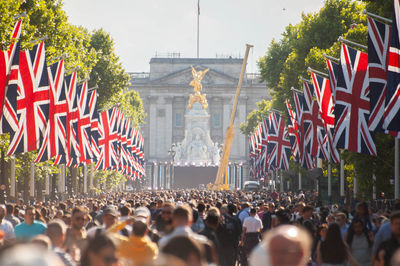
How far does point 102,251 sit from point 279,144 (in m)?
43.2

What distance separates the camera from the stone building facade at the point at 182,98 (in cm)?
14750

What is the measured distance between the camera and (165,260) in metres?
4.68

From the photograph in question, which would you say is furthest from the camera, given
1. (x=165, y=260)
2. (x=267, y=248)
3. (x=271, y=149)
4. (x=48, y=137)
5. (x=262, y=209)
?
(x=271, y=149)

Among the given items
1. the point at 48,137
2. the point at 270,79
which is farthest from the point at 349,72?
the point at 270,79

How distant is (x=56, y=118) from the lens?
31.9 metres

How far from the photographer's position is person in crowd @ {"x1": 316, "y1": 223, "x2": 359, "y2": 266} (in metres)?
11.6

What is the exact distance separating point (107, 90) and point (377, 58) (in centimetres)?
4250

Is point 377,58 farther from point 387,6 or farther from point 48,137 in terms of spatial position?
point 48,137

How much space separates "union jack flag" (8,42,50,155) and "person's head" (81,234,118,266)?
19.7 m

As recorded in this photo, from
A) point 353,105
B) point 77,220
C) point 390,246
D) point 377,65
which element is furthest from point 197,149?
point 390,246

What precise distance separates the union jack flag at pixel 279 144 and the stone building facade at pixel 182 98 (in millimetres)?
96097

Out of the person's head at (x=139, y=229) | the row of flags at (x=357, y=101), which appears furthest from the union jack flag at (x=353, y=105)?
the person's head at (x=139, y=229)

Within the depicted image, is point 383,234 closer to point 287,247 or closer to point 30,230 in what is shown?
point 30,230

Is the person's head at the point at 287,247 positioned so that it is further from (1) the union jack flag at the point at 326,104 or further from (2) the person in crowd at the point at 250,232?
(1) the union jack flag at the point at 326,104
